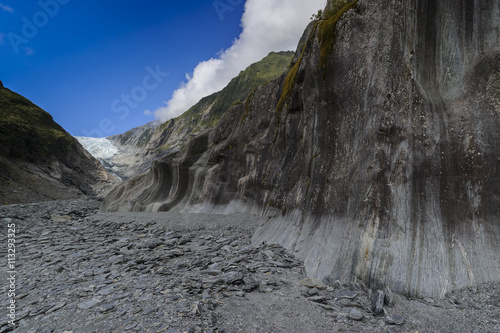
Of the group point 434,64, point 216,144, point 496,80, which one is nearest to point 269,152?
point 216,144

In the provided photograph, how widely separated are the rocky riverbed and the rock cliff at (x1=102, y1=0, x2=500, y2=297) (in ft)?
2.30

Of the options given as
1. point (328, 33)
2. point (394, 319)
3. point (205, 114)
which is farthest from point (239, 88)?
point (394, 319)

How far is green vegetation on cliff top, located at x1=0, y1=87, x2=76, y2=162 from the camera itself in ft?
176

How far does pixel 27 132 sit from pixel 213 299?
74159 millimetres

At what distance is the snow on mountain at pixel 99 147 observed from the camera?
6888 inches

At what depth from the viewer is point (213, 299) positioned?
5.52m

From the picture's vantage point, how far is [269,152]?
19.3 m

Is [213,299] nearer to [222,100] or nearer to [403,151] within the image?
[403,151]

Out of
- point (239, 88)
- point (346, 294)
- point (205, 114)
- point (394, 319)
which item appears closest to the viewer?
point (394, 319)

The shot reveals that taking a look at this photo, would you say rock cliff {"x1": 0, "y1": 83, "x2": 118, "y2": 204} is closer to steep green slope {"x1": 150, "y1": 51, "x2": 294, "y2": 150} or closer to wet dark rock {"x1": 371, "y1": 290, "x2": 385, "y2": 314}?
steep green slope {"x1": 150, "y1": 51, "x2": 294, "y2": 150}

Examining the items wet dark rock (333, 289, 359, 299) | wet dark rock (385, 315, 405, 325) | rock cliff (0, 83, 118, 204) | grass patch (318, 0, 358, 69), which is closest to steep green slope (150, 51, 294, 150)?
rock cliff (0, 83, 118, 204)

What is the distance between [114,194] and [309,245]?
3156cm
